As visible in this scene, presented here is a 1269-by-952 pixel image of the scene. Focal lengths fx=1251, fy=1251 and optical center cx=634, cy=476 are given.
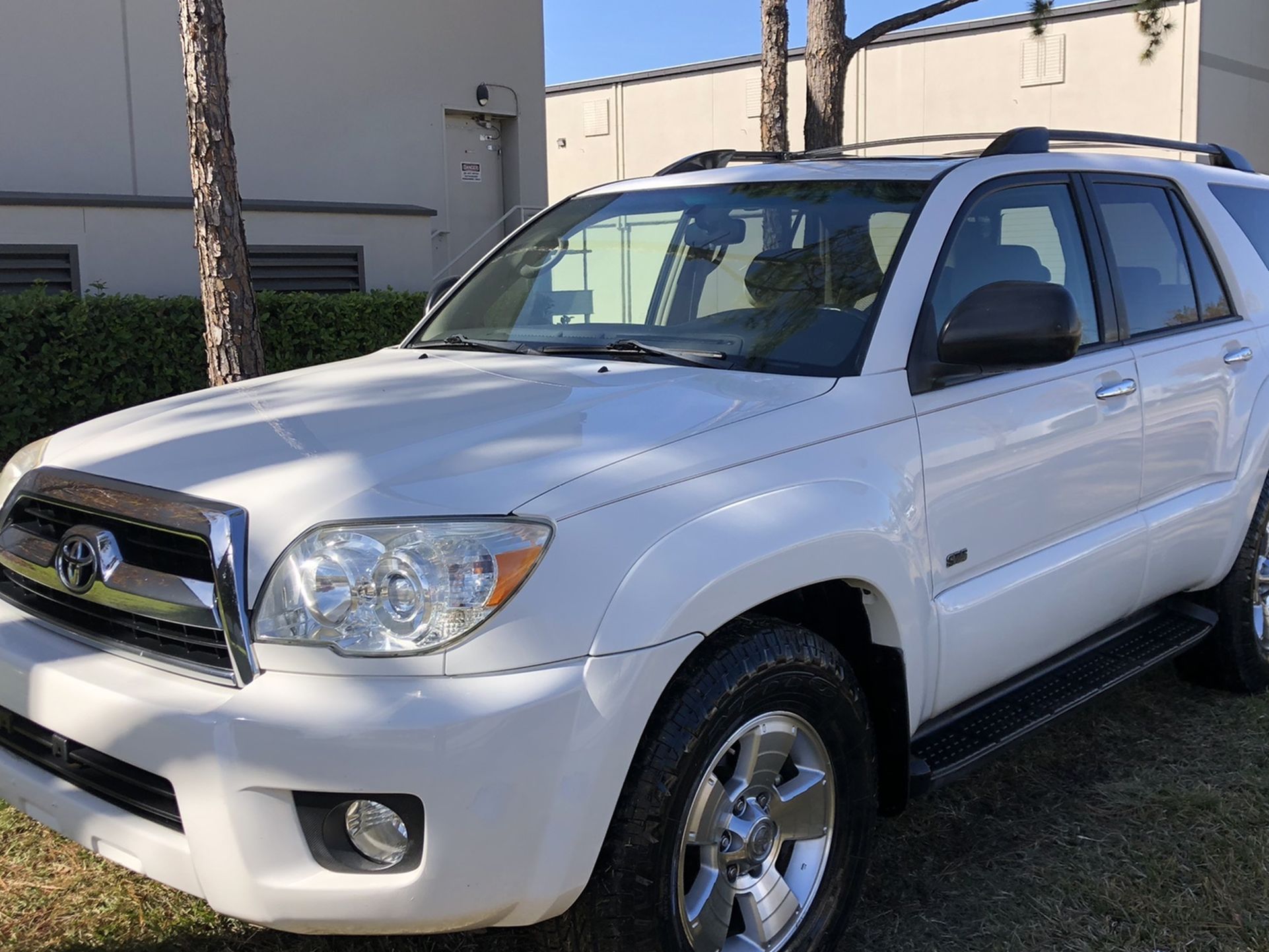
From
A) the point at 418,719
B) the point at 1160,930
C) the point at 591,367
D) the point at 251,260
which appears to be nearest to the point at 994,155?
the point at 591,367

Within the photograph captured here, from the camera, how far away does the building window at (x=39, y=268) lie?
31.4ft

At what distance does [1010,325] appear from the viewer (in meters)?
3.11

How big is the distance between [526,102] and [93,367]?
20.2 feet

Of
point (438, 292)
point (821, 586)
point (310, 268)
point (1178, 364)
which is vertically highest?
point (310, 268)

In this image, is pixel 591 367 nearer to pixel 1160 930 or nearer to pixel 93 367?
pixel 1160 930

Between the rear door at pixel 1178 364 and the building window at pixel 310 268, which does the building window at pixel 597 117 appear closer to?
the building window at pixel 310 268

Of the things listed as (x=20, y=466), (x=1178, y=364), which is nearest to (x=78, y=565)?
(x=20, y=466)

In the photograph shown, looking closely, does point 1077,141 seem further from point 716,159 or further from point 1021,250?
point 716,159

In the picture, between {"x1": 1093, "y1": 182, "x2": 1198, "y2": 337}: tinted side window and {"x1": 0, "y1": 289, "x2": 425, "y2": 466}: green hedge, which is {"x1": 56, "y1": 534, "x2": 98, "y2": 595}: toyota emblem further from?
{"x1": 0, "y1": 289, "x2": 425, "y2": 466}: green hedge

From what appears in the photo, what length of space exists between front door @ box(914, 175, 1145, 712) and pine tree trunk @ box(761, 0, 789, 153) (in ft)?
21.8

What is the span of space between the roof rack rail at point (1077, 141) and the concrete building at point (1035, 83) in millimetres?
14008

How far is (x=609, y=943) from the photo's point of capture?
240cm

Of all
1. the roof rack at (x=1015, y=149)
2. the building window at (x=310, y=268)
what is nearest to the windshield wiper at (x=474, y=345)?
the roof rack at (x=1015, y=149)

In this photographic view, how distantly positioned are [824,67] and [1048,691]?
25.1 feet
